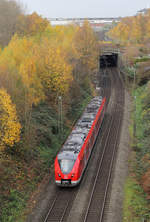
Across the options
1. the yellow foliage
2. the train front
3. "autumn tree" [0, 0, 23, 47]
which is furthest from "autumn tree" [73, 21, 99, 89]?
the yellow foliage

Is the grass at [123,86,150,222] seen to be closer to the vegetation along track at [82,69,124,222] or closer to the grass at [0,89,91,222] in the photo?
the vegetation along track at [82,69,124,222]

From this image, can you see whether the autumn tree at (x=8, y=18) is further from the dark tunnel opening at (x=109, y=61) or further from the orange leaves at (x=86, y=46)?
the dark tunnel opening at (x=109, y=61)

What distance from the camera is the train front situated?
66.6 ft

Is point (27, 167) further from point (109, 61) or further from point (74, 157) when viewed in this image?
point (109, 61)

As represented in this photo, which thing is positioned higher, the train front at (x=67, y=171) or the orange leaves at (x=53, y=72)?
the orange leaves at (x=53, y=72)

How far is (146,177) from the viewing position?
21.7m

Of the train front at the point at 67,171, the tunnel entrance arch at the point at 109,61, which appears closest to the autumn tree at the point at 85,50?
the tunnel entrance arch at the point at 109,61

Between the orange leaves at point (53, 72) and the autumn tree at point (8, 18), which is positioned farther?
the autumn tree at point (8, 18)

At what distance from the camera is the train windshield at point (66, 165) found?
2034 centimetres

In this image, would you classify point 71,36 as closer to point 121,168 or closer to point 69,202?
point 121,168

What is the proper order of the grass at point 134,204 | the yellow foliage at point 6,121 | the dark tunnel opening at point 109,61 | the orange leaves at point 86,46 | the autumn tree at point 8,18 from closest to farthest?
1. the grass at point 134,204
2. the yellow foliage at point 6,121
3. the orange leaves at point 86,46
4. the autumn tree at point 8,18
5. the dark tunnel opening at point 109,61

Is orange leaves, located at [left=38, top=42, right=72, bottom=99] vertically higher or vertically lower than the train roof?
higher

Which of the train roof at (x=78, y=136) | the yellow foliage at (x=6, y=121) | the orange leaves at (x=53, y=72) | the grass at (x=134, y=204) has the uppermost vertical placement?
the orange leaves at (x=53, y=72)

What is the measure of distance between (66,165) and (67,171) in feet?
1.53
